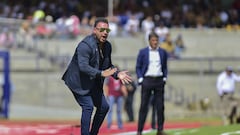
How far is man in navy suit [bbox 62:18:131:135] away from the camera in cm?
1178

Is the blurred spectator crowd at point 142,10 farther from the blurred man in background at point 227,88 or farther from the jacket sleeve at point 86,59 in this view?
the jacket sleeve at point 86,59

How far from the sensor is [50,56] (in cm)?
3000

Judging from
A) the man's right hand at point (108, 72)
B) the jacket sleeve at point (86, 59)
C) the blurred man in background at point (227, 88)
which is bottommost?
the blurred man in background at point (227, 88)

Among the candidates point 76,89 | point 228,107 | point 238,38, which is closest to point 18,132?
point 76,89

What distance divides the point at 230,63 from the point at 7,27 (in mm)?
8812

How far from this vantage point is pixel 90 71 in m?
11.6

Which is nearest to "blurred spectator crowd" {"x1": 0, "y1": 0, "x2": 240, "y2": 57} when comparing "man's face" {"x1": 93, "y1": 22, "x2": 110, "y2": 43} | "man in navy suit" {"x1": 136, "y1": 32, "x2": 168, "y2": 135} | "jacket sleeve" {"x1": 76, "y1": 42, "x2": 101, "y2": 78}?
"man in navy suit" {"x1": 136, "y1": 32, "x2": 168, "y2": 135}

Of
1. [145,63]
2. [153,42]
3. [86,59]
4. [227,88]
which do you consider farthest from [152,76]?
[227,88]

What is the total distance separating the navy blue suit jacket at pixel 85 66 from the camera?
1175 centimetres

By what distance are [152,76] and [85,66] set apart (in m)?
3.94

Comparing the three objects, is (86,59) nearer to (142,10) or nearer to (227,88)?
(227,88)

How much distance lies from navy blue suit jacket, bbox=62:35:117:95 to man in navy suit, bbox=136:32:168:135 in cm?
314

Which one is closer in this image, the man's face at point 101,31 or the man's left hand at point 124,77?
the man's left hand at point 124,77

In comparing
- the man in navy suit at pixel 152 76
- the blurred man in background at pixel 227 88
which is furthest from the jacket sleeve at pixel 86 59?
the blurred man in background at pixel 227 88
